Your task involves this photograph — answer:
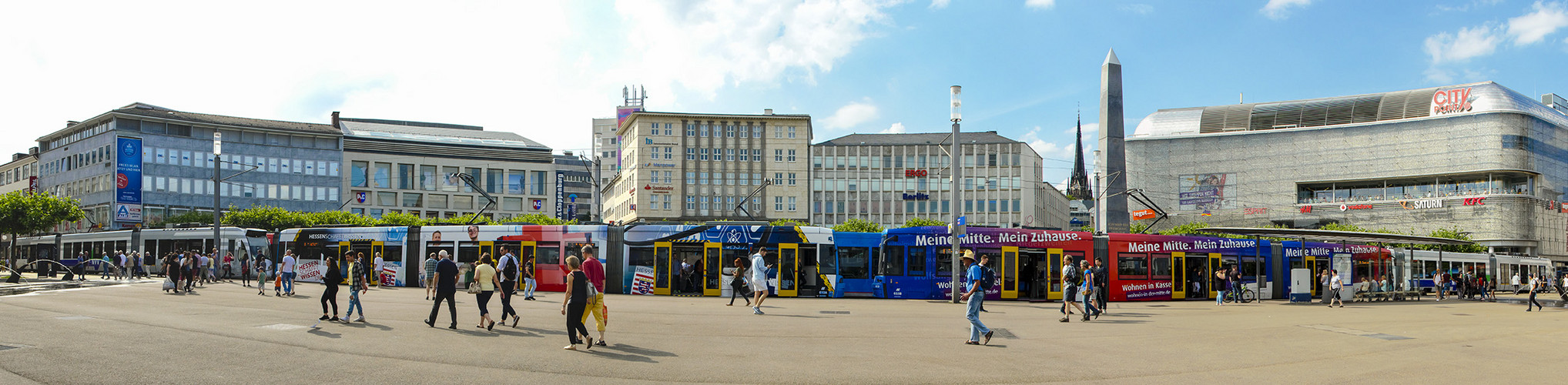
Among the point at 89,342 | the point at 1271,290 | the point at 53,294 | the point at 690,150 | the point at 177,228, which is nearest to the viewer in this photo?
the point at 89,342

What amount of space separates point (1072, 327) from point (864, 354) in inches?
266

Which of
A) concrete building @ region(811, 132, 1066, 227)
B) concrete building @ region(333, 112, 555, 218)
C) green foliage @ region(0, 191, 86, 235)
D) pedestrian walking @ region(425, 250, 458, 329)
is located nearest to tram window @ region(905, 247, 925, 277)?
pedestrian walking @ region(425, 250, 458, 329)

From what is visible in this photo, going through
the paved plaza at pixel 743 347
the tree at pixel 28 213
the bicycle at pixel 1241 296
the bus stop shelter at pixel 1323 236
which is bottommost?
the bicycle at pixel 1241 296

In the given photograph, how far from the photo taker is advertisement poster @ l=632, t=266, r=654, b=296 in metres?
27.9

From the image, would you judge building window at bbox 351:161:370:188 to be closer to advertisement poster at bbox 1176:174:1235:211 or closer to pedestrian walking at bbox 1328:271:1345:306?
advertisement poster at bbox 1176:174:1235:211

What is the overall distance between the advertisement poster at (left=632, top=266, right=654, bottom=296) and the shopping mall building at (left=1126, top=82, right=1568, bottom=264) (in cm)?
7356

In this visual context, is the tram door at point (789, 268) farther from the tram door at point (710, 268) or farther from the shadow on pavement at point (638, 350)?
the shadow on pavement at point (638, 350)

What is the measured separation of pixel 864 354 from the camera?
12.0 meters

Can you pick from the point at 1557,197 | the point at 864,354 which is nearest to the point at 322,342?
the point at 864,354

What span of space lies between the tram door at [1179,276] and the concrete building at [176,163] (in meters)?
70.7

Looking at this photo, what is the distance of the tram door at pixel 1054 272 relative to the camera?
27469 mm

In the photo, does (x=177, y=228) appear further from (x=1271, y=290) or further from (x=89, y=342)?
(x=1271, y=290)

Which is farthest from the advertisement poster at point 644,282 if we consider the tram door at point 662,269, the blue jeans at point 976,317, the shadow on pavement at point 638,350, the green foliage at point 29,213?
the green foliage at point 29,213

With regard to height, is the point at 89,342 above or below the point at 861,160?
below
